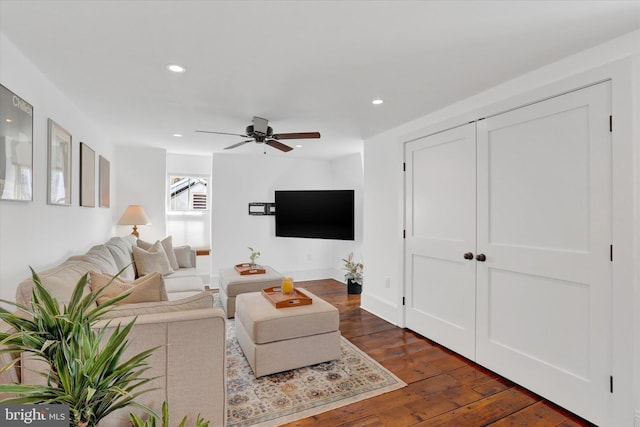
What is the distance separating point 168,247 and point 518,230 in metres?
4.22

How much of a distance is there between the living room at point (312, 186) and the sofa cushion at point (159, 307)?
826mm

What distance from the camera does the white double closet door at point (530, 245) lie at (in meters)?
1.92

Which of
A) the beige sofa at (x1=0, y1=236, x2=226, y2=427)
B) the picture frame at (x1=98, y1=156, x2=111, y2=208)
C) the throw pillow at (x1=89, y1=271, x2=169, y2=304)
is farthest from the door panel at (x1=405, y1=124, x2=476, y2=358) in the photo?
the picture frame at (x1=98, y1=156, x2=111, y2=208)

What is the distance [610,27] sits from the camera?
5.60 feet

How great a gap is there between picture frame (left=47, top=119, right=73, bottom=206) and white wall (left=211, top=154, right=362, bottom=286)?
2.70 m

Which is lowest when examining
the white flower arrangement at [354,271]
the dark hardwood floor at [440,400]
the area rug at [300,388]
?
the dark hardwood floor at [440,400]

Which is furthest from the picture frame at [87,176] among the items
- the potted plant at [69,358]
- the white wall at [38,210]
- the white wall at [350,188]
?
the white wall at [350,188]

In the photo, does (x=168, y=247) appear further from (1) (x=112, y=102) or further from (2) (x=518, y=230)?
(2) (x=518, y=230)

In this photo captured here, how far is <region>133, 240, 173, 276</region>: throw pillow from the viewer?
12.0ft

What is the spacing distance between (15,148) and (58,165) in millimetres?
696

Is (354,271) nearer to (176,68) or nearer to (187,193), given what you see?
(187,193)

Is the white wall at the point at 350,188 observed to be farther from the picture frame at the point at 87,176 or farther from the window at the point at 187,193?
the picture frame at the point at 87,176

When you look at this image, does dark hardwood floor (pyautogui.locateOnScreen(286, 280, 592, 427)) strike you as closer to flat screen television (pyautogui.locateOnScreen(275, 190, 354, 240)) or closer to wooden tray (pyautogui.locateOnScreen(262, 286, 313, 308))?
wooden tray (pyautogui.locateOnScreen(262, 286, 313, 308))

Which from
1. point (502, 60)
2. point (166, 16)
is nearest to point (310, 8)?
→ point (166, 16)
